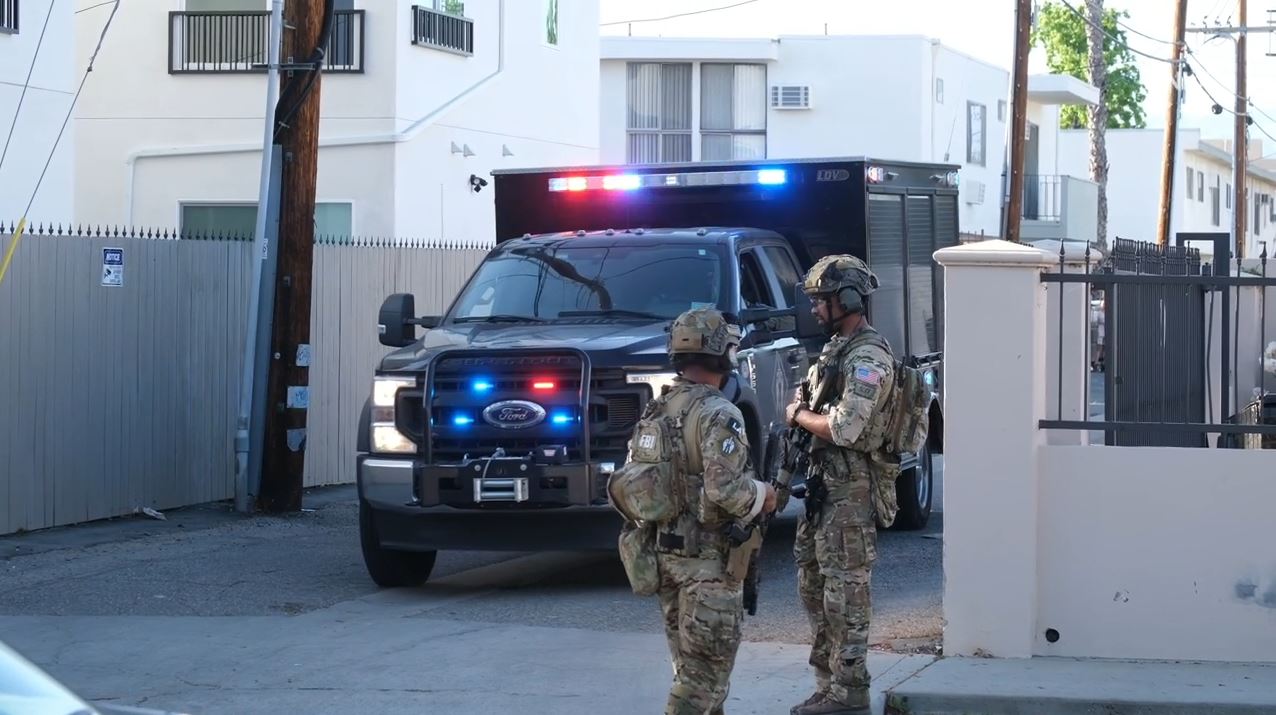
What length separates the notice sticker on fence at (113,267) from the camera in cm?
1265

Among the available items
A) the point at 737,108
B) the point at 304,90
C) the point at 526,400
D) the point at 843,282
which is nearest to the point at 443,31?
the point at 304,90

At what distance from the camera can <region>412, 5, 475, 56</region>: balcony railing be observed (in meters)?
21.3

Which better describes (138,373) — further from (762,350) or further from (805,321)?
(805,321)

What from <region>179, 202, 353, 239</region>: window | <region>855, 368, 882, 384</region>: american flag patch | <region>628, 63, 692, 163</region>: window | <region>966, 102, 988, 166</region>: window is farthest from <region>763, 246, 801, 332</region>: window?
<region>966, 102, 988, 166</region>: window

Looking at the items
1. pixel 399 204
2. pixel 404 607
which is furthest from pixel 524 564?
pixel 399 204

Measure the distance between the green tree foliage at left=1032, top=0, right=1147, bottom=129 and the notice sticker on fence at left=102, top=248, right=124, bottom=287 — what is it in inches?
1867

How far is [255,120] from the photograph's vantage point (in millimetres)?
21266

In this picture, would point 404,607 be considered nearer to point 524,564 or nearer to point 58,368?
point 524,564

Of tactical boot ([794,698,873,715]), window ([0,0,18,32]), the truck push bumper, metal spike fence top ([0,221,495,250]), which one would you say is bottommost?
tactical boot ([794,698,873,715])

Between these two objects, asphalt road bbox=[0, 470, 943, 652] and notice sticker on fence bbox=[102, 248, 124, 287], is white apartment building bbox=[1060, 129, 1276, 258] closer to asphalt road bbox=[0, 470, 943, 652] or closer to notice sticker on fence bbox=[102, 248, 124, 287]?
notice sticker on fence bbox=[102, 248, 124, 287]

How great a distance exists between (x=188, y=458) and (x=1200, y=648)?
8.46 metres

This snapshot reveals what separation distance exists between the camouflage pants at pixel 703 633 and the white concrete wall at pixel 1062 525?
2538 millimetres

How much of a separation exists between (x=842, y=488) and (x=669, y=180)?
5.47 metres

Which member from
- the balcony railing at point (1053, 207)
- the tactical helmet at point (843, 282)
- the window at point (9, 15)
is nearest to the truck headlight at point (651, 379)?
the tactical helmet at point (843, 282)
